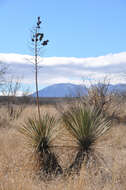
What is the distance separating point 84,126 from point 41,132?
1.04 meters

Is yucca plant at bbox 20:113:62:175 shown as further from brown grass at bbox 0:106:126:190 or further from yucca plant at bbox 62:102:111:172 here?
yucca plant at bbox 62:102:111:172

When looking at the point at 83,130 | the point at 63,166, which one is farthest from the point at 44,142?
the point at 83,130

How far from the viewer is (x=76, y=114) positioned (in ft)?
22.1

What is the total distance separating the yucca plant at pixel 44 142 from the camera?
6.66 m

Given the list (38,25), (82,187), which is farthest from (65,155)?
(38,25)

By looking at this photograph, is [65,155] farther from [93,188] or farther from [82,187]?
[82,187]

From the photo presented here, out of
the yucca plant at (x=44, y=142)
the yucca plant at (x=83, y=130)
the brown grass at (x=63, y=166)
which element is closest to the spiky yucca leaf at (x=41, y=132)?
the yucca plant at (x=44, y=142)

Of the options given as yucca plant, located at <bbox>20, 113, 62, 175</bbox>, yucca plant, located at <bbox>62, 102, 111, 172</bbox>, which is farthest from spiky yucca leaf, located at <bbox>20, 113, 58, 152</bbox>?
yucca plant, located at <bbox>62, 102, 111, 172</bbox>

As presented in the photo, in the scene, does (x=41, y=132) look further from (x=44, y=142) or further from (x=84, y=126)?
(x=84, y=126)

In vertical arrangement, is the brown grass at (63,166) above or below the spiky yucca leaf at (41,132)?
below

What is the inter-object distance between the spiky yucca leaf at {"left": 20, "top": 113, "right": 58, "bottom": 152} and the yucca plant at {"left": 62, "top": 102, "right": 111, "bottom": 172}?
1.29 ft

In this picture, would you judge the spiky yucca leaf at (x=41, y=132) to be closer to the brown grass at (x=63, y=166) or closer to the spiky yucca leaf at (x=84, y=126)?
the brown grass at (x=63, y=166)

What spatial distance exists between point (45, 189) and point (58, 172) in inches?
55.6

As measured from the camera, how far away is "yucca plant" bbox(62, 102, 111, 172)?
6512mm
